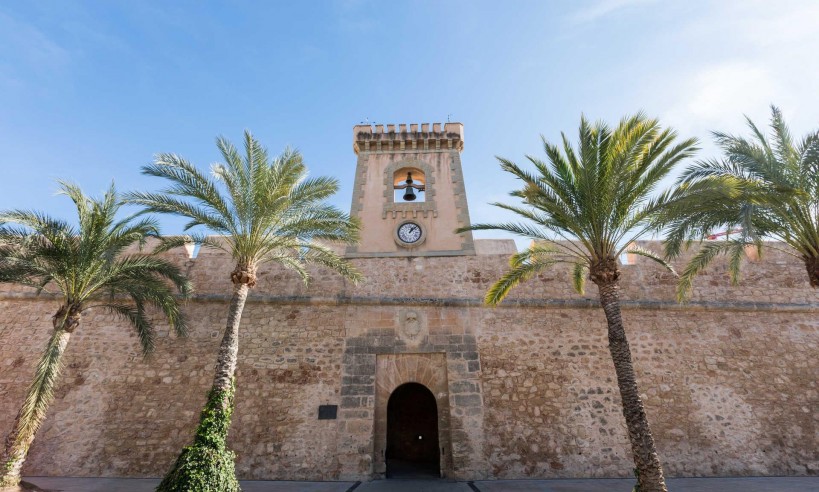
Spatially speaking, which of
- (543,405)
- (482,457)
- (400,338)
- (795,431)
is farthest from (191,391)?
(795,431)

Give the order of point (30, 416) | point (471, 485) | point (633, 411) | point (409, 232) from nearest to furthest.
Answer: point (633, 411) < point (30, 416) < point (471, 485) < point (409, 232)

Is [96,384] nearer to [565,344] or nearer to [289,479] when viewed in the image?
[289,479]

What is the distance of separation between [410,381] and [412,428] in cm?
342

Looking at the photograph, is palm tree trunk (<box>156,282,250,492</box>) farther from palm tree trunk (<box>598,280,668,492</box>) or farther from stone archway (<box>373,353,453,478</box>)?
palm tree trunk (<box>598,280,668,492</box>)

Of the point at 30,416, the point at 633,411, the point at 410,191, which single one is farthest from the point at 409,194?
the point at 30,416

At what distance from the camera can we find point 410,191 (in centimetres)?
1184

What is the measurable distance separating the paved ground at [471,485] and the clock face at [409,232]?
5.69 metres

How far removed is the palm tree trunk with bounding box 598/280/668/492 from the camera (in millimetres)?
5578

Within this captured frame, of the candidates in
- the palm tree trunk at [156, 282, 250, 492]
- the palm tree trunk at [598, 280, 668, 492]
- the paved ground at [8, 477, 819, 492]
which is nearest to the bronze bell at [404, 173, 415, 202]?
the palm tree trunk at [598, 280, 668, 492]

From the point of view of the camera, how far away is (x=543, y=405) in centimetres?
867

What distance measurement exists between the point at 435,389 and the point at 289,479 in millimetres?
3445

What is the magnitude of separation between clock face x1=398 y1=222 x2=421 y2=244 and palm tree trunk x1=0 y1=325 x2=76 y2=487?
746cm

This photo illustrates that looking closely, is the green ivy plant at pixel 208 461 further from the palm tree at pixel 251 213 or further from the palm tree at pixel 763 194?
the palm tree at pixel 763 194

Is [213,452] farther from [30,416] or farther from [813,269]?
[813,269]
